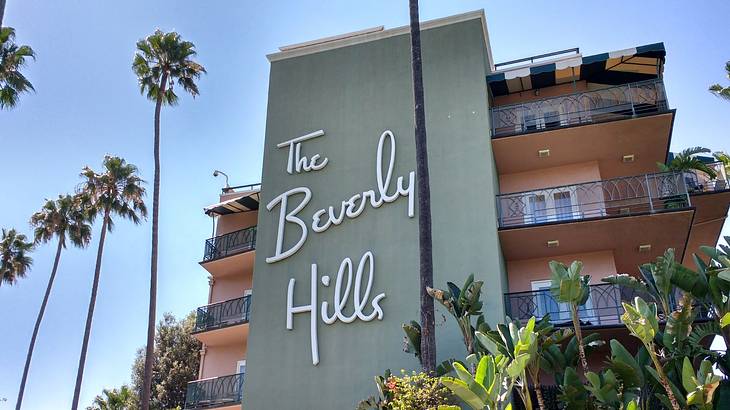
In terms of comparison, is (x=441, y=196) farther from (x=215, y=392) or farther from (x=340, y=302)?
(x=215, y=392)

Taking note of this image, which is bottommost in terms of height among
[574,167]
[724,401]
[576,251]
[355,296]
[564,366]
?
[724,401]

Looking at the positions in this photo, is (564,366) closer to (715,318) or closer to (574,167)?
(715,318)

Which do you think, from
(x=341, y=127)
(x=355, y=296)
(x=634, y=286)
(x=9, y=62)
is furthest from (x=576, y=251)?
(x=9, y=62)

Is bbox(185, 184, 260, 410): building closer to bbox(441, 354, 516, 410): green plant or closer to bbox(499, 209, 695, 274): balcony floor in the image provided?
bbox(499, 209, 695, 274): balcony floor

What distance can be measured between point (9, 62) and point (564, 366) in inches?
767

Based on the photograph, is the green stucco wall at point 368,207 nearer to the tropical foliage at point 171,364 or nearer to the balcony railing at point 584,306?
the balcony railing at point 584,306

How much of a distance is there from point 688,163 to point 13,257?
3706cm

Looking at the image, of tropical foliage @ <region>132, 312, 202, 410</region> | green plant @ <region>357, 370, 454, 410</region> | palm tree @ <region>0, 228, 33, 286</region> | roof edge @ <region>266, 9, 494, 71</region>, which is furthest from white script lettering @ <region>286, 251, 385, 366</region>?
palm tree @ <region>0, 228, 33, 286</region>

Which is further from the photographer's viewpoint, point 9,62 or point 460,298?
point 9,62

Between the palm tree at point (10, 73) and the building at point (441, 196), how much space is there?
321 inches

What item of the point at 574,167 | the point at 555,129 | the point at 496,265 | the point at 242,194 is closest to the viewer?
the point at 496,265

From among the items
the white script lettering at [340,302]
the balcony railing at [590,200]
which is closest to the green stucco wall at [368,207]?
the white script lettering at [340,302]

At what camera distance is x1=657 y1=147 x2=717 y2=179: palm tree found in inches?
776

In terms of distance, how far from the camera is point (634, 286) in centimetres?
1589
